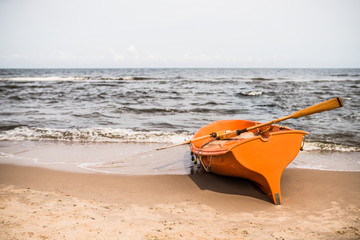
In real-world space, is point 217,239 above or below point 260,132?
below

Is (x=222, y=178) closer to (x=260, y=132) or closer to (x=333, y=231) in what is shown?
(x=260, y=132)

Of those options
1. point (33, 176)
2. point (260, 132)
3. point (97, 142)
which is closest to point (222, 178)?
point (260, 132)

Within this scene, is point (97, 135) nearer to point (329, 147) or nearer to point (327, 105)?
point (327, 105)

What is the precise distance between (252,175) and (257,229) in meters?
0.98

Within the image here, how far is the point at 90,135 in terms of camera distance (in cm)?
834

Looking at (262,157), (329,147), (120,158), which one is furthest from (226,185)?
(329,147)

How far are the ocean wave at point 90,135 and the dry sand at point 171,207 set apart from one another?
2618 mm

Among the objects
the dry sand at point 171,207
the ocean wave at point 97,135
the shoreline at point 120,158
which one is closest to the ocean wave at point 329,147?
the ocean wave at point 97,135

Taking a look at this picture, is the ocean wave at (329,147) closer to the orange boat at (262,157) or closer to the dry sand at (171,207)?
the dry sand at (171,207)

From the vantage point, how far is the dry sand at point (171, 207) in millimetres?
3076

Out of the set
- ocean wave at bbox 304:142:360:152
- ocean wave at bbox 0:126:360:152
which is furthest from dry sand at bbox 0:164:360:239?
ocean wave at bbox 0:126:360:152

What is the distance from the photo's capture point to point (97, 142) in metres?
7.68

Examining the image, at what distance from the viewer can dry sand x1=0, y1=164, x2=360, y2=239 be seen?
3076 mm

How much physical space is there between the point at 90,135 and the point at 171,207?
5265mm
